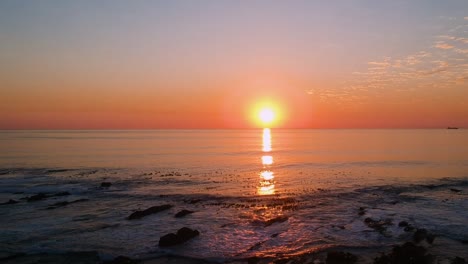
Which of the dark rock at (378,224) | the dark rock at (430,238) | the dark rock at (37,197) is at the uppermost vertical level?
the dark rock at (37,197)

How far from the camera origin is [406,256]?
1852cm

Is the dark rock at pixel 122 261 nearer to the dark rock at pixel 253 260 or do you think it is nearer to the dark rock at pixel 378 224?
the dark rock at pixel 253 260

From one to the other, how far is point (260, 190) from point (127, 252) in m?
23.8

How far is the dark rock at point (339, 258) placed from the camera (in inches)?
727

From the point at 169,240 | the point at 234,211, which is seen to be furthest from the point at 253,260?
the point at 234,211

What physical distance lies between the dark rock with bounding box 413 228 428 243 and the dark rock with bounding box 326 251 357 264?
617 centimetres

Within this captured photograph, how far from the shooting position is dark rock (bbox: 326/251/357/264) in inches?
727

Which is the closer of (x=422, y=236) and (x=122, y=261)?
(x=122, y=261)

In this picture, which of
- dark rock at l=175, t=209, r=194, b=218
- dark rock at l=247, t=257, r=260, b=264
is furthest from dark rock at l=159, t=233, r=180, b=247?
dark rock at l=175, t=209, r=194, b=218

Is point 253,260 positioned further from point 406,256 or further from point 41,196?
point 41,196

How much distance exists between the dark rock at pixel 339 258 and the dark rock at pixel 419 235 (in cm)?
617

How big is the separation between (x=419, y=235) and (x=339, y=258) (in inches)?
310

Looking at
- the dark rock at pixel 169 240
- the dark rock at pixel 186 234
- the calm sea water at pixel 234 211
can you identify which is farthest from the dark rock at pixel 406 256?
the dark rock at pixel 169 240

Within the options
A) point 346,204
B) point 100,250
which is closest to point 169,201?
point 100,250
